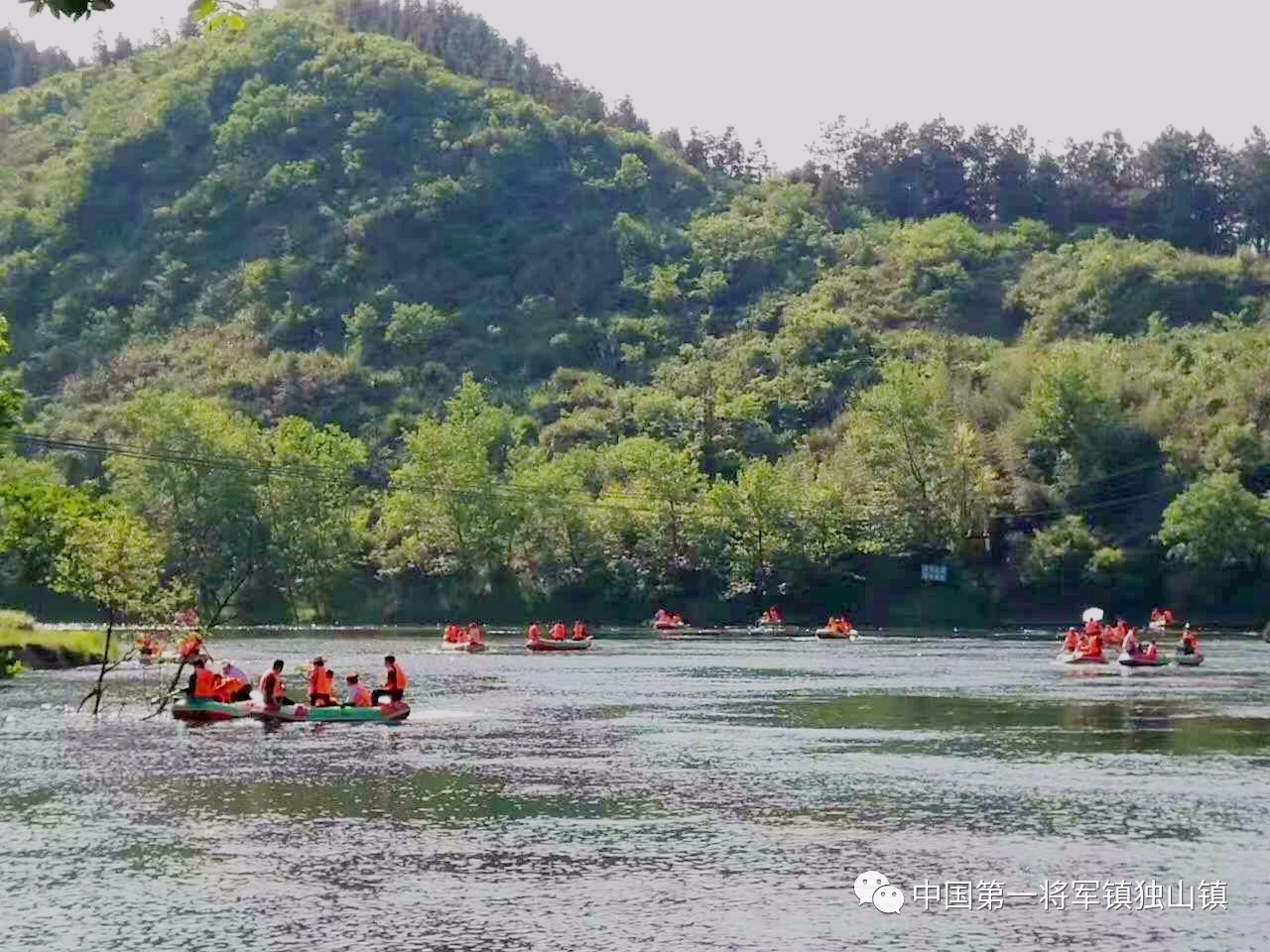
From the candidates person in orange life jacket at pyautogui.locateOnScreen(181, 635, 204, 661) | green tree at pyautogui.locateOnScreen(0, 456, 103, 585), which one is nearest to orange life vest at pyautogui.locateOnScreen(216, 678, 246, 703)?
person in orange life jacket at pyautogui.locateOnScreen(181, 635, 204, 661)

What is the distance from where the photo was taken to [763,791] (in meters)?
44.0

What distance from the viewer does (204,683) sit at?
61219 mm

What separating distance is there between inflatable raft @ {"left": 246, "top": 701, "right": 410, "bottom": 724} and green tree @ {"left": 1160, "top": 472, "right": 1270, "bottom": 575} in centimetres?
9160

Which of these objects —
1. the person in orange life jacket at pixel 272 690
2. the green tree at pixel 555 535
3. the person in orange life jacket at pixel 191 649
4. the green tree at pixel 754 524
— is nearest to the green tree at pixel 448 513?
the green tree at pixel 555 535

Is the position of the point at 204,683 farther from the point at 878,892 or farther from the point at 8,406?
the point at 878,892

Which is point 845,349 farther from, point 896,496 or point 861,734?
point 861,734

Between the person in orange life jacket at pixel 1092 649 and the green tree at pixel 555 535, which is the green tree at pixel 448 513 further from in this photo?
the person in orange life jacket at pixel 1092 649

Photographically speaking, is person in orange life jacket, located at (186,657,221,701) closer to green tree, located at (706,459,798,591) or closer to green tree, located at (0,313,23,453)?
green tree, located at (0,313,23,453)

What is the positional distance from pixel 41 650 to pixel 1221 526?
86.6 meters

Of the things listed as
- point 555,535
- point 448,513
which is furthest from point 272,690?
point 448,513

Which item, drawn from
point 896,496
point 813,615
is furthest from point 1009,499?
point 813,615

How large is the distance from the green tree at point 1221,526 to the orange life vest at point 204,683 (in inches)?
3699

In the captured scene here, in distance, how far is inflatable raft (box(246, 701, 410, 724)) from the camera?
60.1m

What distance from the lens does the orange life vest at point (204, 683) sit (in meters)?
61.0
